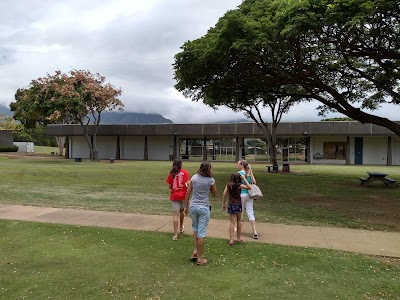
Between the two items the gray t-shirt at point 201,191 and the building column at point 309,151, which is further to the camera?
the building column at point 309,151

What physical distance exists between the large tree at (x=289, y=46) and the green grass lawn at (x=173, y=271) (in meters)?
6.73

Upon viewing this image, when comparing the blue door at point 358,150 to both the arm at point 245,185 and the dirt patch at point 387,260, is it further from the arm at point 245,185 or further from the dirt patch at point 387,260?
the arm at point 245,185

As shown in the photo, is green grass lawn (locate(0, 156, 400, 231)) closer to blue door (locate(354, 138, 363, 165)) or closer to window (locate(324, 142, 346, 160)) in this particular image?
blue door (locate(354, 138, 363, 165))

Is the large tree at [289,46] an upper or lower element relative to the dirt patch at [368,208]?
upper

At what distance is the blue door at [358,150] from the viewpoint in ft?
128

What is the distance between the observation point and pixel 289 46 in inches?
489

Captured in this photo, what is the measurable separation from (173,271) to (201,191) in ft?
4.18

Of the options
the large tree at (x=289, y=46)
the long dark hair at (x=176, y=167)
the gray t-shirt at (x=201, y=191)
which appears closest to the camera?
the gray t-shirt at (x=201, y=191)

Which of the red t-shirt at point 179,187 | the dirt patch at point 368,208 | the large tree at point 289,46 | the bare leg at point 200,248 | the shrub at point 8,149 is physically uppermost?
the large tree at point 289,46

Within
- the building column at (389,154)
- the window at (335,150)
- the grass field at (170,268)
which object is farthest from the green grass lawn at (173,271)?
the building column at (389,154)

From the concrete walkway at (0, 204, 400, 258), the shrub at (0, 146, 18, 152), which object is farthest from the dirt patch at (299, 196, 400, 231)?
the shrub at (0, 146, 18, 152)

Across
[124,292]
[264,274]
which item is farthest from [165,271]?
[264,274]

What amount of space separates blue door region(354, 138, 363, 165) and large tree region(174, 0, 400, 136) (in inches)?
835

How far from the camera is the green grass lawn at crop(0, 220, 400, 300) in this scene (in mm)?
4461
